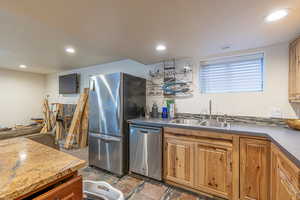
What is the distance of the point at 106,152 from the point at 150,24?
84.7 inches

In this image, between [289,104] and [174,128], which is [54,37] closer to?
[174,128]

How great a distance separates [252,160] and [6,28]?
11.6 ft

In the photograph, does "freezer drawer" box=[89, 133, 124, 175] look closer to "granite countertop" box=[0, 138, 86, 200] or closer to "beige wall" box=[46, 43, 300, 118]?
"granite countertop" box=[0, 138, 86, 200]

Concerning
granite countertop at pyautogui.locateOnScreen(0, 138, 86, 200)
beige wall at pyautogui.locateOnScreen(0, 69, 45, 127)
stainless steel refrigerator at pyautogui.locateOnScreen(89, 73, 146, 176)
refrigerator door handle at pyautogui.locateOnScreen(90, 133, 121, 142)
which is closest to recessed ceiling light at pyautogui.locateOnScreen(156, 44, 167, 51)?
stainless steel refrigerator at pyautogui.locateOnScreen(89, 73, 146, 176)

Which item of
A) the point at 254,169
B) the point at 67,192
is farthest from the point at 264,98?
the point at 67,192

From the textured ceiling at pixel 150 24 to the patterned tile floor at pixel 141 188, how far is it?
7.04 ft

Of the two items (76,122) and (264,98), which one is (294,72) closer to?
(264,98)

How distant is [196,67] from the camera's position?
2.59 metres

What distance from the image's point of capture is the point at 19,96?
4.86 metres

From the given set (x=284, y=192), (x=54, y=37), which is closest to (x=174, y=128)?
(x=284, y=192)

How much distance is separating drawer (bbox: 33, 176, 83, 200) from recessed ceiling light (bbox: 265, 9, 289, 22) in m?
2.18

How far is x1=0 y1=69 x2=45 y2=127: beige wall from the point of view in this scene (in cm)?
454

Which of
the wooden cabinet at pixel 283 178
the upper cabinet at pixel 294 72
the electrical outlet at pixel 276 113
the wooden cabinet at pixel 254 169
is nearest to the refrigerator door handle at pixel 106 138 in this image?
the wooden cabinet at pixel 254 169

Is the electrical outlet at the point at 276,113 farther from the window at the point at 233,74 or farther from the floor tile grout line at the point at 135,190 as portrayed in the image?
the floor tile grout line at the point at 135,190
